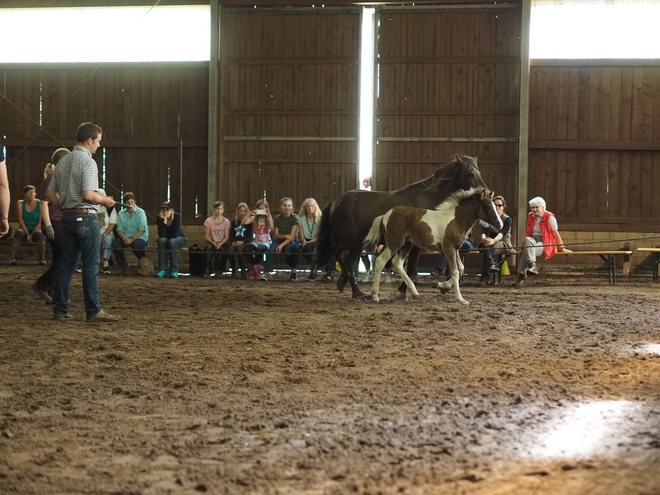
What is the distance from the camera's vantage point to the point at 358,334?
22.5 ft

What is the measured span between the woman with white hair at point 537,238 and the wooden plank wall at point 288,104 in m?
4.52

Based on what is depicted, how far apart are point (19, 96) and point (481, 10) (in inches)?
377

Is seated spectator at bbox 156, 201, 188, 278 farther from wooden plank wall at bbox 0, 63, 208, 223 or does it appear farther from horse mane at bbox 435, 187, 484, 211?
horse mane at bbox 435, 187, 484, 211

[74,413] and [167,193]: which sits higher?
[167,193]

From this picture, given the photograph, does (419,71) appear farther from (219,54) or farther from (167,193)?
(167,193)

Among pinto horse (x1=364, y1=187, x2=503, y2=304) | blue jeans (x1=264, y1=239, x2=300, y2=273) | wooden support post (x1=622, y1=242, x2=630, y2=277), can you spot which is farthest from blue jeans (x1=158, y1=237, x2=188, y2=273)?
wooden support post (x1=622, y1=242, x2=630, y2=277)

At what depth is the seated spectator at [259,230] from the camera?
1395 cm

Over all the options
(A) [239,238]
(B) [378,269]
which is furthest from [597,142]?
(B) [378,269]

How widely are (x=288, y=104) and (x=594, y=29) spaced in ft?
20.0

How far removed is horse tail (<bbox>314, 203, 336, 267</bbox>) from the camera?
1096cm

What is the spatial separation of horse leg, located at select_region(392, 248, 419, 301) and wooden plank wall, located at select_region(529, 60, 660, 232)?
6.84m

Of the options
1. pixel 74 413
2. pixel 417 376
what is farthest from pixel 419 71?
pixel 74 413

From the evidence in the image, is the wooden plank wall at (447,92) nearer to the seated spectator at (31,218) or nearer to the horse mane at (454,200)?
the horse mane at (454,200)

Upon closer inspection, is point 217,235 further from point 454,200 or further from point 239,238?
point 454,200
